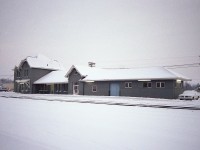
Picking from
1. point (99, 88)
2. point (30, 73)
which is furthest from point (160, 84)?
point (30, 73)

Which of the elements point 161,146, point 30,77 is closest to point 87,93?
point 30,77

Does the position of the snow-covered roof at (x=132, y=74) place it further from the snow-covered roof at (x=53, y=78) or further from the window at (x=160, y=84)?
the snow-covered roof at (x=53, y=78)

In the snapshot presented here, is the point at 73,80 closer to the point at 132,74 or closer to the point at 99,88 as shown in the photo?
the point at 99,88

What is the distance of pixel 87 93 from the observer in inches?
1567

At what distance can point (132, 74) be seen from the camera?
3581cm

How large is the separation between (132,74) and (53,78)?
65.8 ft

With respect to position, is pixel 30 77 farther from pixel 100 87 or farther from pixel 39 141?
pixel 39 141

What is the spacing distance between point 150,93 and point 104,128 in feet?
82.5

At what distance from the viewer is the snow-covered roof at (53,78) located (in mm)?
45319

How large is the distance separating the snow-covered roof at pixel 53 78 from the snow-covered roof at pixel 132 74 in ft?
18.9

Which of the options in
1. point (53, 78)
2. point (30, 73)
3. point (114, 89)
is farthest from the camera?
point (30, 73)

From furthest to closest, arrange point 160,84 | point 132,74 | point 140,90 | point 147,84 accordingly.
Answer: point 132,74
point 140,90
point 147,84
point 160,84

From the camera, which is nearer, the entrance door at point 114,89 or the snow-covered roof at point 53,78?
the entrance door at point 114,89

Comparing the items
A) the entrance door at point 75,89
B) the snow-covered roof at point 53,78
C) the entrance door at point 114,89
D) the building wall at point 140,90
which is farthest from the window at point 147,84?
the snow-covered roof at point 53,78
